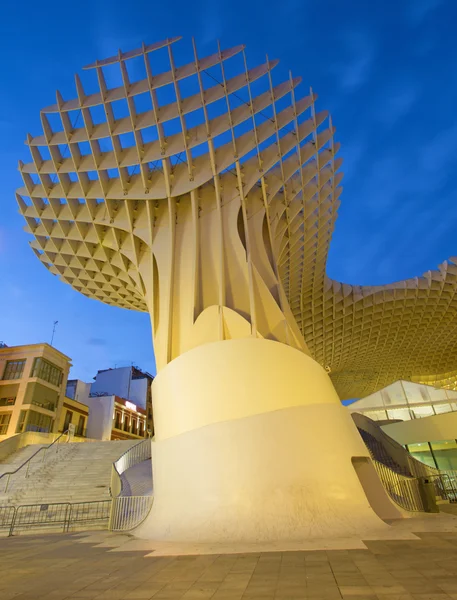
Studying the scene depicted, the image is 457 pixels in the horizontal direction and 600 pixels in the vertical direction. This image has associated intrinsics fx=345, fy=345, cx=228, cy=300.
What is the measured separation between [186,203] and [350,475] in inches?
436

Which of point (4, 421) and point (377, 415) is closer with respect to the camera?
point (377, 415)

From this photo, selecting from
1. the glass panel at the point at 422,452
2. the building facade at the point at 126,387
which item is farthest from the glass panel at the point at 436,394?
the building facade at the point at 126,387

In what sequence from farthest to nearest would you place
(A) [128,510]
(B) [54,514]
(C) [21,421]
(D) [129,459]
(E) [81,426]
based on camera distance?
1. (E) [81,426]
2. (C) [21,421]
3. (D) [129,459]
4. (B) [54,514]
5. (A) [128,510]

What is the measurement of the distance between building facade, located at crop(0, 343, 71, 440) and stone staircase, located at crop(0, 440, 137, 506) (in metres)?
11.8

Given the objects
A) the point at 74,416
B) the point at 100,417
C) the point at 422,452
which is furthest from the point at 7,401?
the point at 422,452

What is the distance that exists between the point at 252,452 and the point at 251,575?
3.81m

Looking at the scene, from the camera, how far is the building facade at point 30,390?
3098 centimetres

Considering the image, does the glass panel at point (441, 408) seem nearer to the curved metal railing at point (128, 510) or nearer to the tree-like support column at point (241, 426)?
the tree-like support column at point (241, 426)

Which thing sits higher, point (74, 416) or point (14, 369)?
point (14, 369)

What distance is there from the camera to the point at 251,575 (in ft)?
13.9

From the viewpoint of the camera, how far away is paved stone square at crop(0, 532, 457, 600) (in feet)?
11.4

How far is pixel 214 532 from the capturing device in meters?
7.32

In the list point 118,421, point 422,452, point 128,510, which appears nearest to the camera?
point 128,510

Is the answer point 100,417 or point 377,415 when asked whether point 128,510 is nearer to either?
point 377,415
